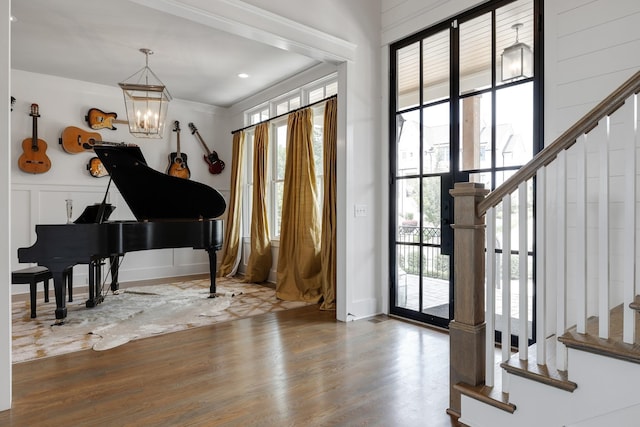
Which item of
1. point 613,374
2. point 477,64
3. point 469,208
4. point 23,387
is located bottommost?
point 23,387

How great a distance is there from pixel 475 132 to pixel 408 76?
95 centimetres

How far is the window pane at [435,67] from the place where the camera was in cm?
343

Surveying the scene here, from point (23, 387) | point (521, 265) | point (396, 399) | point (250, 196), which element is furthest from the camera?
point (250, 196)

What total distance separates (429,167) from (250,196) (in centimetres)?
353

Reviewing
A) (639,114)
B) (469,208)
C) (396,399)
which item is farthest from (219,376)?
(639,114)

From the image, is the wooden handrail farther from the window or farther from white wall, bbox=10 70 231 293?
white wall, bbox=10 70 231 293

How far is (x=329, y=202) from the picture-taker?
4414 millimetres

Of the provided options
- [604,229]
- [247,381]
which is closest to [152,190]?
[247,381]

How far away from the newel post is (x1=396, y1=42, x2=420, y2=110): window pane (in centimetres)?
197

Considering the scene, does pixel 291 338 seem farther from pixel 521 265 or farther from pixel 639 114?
pixel 639 114

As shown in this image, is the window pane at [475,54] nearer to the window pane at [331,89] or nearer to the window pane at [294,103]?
the window pane at [331,89]

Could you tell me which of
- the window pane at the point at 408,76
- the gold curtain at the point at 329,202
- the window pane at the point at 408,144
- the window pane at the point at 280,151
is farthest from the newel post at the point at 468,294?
the window pane at the point at 280,151

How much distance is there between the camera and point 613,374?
4.98 ft

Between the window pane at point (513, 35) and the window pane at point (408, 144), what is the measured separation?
2.70 ft
